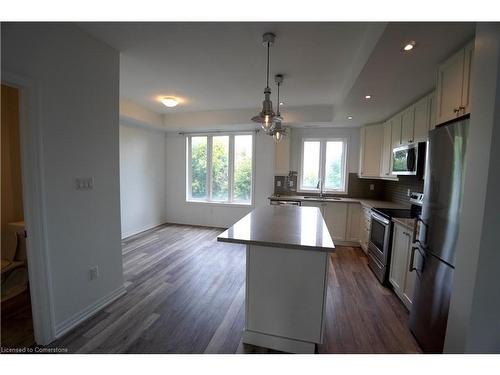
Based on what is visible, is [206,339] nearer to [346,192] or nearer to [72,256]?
[72,256]

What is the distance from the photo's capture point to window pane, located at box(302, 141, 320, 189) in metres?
4.71

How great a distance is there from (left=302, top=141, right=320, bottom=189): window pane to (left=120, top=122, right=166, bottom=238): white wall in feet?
11.6

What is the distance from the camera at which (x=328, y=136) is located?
461 cm

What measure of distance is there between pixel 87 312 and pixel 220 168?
377 cm

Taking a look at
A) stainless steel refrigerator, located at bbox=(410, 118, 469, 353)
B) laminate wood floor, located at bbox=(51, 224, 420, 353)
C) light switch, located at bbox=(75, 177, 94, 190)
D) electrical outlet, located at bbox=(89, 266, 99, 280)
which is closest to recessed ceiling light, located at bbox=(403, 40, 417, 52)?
stainless steel refrigerator, located at bbox=(410, 118, 469, 353)

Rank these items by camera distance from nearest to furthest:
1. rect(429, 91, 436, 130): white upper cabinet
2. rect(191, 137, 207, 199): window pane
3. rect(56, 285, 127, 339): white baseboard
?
rect(56, 285, 127, 339): white baseboard → rect(429, 91, 436, 130): white upper cabinet → rect(191, 137, 207, 199): window pane

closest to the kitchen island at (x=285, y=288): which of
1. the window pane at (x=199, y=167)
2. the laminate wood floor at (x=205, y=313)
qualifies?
the laminate wood floor at (x=205, y=313)

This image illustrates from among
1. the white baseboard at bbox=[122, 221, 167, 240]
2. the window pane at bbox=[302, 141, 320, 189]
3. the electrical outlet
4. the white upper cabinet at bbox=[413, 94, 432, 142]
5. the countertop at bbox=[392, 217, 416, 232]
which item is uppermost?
the white upper cabinet at bbox=[413, 94, 432, 142]

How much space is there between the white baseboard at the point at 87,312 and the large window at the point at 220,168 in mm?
3172

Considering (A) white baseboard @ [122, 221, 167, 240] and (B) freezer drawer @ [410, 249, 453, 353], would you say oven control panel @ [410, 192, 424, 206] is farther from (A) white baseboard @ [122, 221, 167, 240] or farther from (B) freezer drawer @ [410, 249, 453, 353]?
(A) white baseboard @ [122, 221, 167, 240]

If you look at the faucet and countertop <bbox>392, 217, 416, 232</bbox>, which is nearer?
countertop <bbox>392, 217, 416, 232</bbox>

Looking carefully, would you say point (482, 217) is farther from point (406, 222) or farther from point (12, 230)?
point (12, 230)

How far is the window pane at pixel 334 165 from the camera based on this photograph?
4.62m

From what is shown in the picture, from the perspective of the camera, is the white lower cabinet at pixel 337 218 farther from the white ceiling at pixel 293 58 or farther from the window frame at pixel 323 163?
the white ceiling at pixel 293 58
